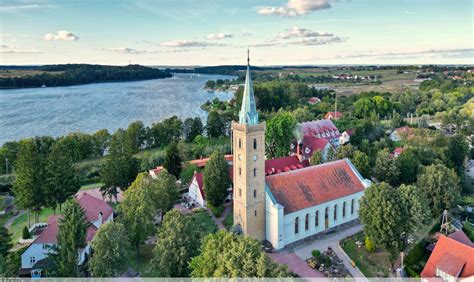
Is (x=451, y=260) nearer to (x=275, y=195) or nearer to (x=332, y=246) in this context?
(x=332, y=246)

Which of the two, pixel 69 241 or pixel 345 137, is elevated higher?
pixel 69 241

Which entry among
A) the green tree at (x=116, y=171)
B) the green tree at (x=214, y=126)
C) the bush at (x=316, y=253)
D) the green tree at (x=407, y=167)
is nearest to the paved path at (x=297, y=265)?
the bush at (x=316, y=253)

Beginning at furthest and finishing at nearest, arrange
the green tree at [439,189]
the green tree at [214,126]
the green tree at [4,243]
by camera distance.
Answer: the green tree at [214,126] < the green tree at [439,189] < the green tree at [4,243]

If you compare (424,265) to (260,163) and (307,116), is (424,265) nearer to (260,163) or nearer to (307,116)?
(260,163)

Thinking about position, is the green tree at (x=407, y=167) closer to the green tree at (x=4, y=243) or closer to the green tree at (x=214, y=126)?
the green tree at (x=214, y=126)

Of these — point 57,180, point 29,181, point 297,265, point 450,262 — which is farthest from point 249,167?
point 29,181

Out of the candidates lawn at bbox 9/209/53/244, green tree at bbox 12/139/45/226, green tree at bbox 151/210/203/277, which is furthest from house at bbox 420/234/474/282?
lawn at bbox 9/209/53/244

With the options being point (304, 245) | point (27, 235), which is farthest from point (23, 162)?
point (304, 245)
